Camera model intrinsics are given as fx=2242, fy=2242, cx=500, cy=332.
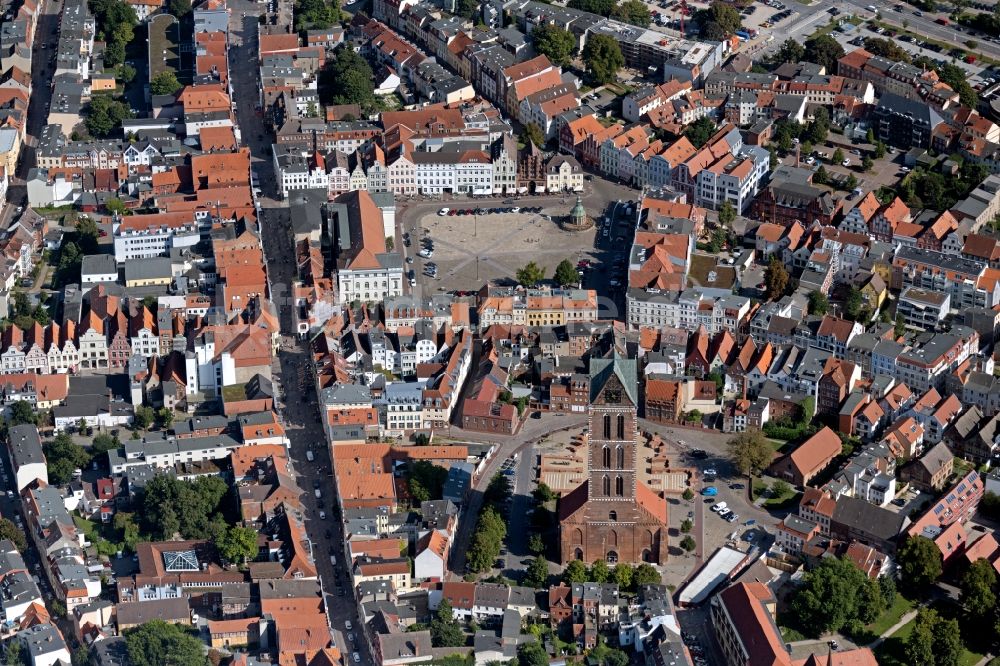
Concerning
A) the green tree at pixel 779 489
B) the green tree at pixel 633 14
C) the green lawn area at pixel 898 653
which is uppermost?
the green tree at pixel 633 14

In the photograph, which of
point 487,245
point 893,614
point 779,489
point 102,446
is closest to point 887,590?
point 893,614

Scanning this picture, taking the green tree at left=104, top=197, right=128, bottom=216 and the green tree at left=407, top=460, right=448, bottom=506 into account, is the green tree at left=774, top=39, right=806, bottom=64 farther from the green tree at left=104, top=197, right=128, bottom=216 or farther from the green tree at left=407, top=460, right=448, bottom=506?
the green tree at left=407, top=460, right=448, bottom=506

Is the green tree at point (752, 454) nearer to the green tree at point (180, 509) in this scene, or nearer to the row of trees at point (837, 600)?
the row of trees at point (837, 600)

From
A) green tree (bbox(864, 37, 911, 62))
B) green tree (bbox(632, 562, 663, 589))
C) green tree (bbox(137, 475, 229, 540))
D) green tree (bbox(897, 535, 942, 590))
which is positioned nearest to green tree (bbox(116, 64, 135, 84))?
green tree (bbox(137, 475, 229, 540))

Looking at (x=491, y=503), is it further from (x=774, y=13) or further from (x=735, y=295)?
(x=774, y=13)

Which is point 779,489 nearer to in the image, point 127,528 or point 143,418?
point 127,528

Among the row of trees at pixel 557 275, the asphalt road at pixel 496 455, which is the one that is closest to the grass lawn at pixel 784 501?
the asphalt road at pixel 496 455

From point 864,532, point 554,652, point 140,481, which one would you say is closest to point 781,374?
point 864,532
